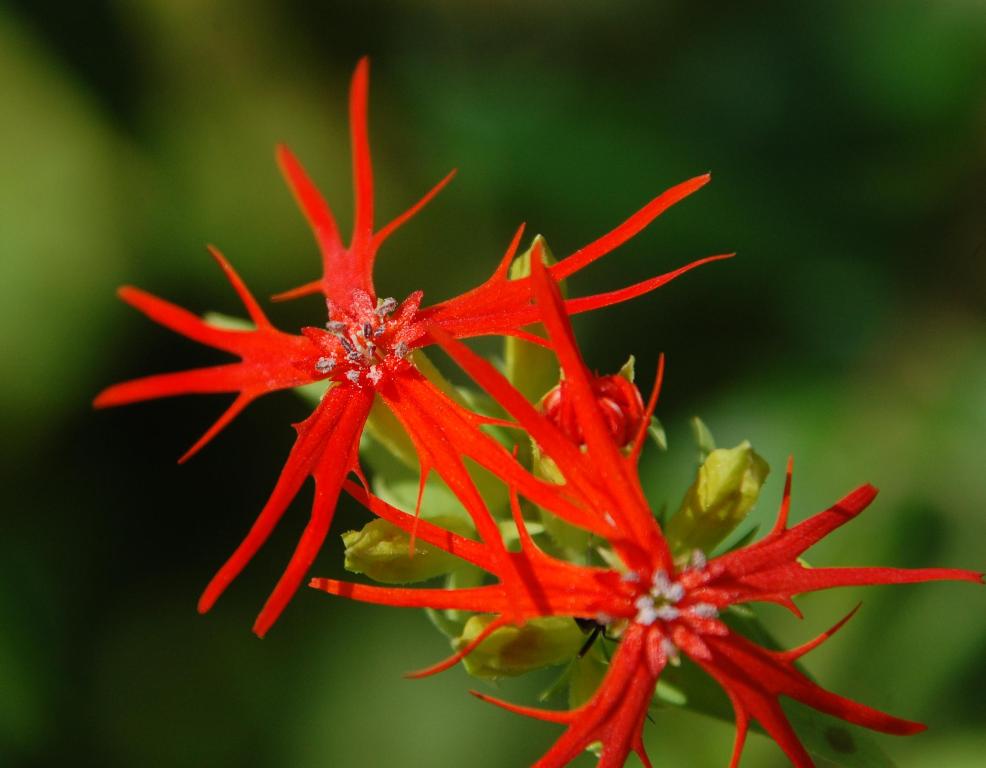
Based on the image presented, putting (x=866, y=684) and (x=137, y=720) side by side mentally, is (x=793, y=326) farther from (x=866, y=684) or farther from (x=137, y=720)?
(x=137, y=720)

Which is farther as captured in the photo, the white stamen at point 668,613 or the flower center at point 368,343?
the flower center at point 368,343

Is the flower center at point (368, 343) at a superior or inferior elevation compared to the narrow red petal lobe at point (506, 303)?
inferior

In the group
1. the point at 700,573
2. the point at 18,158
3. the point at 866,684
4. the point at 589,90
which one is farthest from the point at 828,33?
the point at 18,158

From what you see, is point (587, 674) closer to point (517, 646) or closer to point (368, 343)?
point (517, 646)

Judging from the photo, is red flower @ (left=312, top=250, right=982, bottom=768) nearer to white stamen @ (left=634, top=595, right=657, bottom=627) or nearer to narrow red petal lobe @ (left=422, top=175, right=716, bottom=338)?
white stamen @ (left=634, top=595, right=657, bottom=627)

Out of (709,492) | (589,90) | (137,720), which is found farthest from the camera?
(589,90)

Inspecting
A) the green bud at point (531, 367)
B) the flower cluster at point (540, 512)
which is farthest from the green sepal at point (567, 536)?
the green bud at point (531, 367)

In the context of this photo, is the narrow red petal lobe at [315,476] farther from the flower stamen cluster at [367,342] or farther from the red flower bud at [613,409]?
the red flower bud at [613,409]

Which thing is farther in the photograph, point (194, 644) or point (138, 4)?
point (138, 4)
